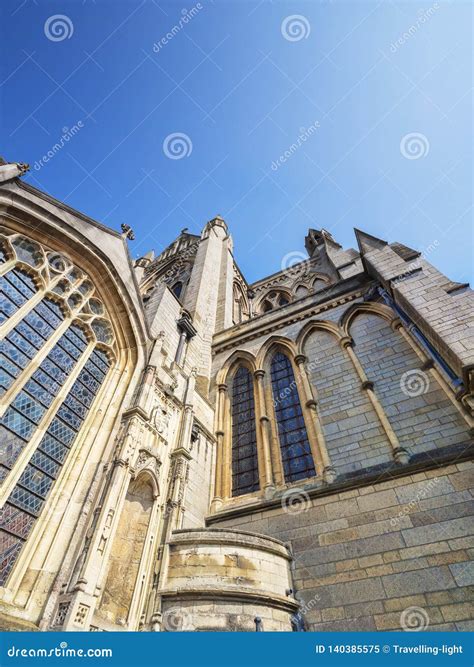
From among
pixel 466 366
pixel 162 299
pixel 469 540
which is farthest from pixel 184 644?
pixel 162 299

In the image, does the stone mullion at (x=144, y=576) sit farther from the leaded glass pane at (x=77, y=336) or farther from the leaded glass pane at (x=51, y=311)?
the leaded glass pane at (x=51, y=311)

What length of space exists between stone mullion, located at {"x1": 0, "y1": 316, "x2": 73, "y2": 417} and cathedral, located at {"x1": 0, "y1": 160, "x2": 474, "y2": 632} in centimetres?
3

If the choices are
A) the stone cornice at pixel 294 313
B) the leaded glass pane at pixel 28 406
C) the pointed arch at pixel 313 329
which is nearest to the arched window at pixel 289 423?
the pointed arch at pixel 313 329

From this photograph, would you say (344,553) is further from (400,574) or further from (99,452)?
(99,452)

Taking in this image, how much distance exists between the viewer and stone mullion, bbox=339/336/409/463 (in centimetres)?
680

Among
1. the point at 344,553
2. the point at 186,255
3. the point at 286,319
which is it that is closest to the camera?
the point at 344,553

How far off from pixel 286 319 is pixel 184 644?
888 cm

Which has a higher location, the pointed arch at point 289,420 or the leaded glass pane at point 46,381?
the pointed arch at point 289,420

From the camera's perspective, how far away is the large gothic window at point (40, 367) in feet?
17.5

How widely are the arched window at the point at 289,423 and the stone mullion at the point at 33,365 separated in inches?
220

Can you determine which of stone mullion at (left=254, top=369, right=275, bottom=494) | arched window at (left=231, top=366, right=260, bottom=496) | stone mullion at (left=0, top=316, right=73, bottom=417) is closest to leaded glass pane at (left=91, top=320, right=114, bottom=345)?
stone mullion at (left=0, top=316, right=73, bottom=417)

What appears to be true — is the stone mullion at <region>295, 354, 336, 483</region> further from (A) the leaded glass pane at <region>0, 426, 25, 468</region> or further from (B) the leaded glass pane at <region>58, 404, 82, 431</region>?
(A) the leaded glass pane at <region>0, 426, 25, 468</region>

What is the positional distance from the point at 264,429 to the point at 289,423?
0.66 m

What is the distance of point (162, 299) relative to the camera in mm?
11086
